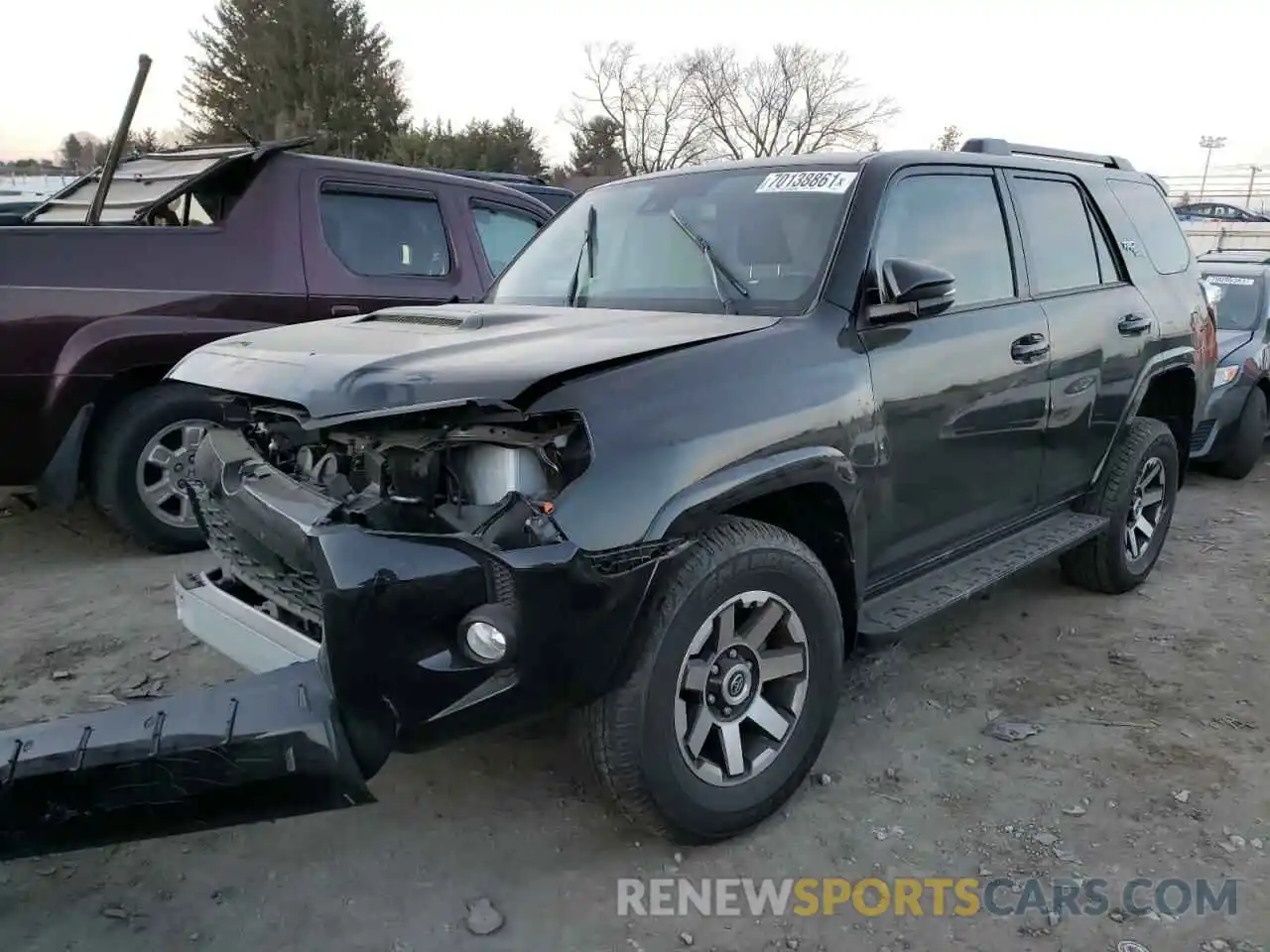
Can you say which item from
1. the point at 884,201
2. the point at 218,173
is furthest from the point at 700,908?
the point at 218,173

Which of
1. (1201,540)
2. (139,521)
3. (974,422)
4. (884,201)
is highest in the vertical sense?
(884,201)

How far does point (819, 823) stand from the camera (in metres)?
2.90

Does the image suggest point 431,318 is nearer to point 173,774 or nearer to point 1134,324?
point 173,774

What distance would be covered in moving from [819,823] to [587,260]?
7.12 ft

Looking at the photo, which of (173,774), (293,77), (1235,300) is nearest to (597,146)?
(293,77)

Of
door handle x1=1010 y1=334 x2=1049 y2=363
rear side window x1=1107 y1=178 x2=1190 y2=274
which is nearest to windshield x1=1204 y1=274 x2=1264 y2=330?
rear side window x1=1107 y1=178 x2=1190 y2=274

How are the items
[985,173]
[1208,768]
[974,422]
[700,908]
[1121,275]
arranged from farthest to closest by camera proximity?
[1121,275] < [985,173] < [974,422] < [1208,768] < [700,908]

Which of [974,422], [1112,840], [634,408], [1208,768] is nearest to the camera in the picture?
[634,408]

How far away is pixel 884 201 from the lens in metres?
3.27

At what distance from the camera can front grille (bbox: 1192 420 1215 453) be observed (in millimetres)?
6984

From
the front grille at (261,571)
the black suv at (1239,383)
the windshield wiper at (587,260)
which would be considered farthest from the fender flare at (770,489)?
the black suv at (1239,383)

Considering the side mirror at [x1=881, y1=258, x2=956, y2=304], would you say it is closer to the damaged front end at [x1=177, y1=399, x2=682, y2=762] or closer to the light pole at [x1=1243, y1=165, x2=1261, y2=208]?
the damaged front end at [x1=177, y1=399, x2=682, y2=762]

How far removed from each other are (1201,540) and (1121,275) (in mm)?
2200

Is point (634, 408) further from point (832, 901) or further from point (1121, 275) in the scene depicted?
point (1121, 275)
